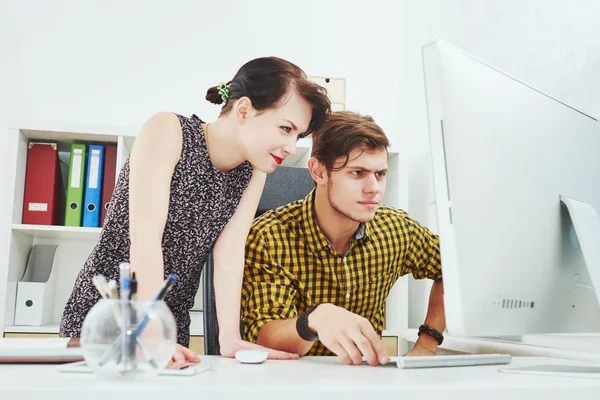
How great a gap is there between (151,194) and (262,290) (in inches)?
→ 13.5

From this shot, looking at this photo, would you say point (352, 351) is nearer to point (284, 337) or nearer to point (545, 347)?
point (284, 337)

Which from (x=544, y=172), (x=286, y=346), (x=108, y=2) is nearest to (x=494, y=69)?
(x=544, y=172)

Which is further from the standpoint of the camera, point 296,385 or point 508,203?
point 508,203

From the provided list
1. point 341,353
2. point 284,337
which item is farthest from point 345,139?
point 341,353

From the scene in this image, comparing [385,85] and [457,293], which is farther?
[385,85]

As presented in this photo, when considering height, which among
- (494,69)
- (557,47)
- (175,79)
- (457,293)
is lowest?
(457,293)

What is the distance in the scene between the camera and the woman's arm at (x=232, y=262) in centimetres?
120

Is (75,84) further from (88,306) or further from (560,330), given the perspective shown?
(560,330)

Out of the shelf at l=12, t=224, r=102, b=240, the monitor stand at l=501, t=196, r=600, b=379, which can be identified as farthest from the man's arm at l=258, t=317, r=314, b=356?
the shelf at l=12, t=224, r=102, b=240

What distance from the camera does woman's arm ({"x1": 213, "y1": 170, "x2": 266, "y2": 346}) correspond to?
1.20m

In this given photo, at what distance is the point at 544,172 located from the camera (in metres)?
0.78

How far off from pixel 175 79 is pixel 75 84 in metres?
0.41

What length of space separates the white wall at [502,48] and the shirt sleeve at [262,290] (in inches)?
26.4

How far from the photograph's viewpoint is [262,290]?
4.40 ft
